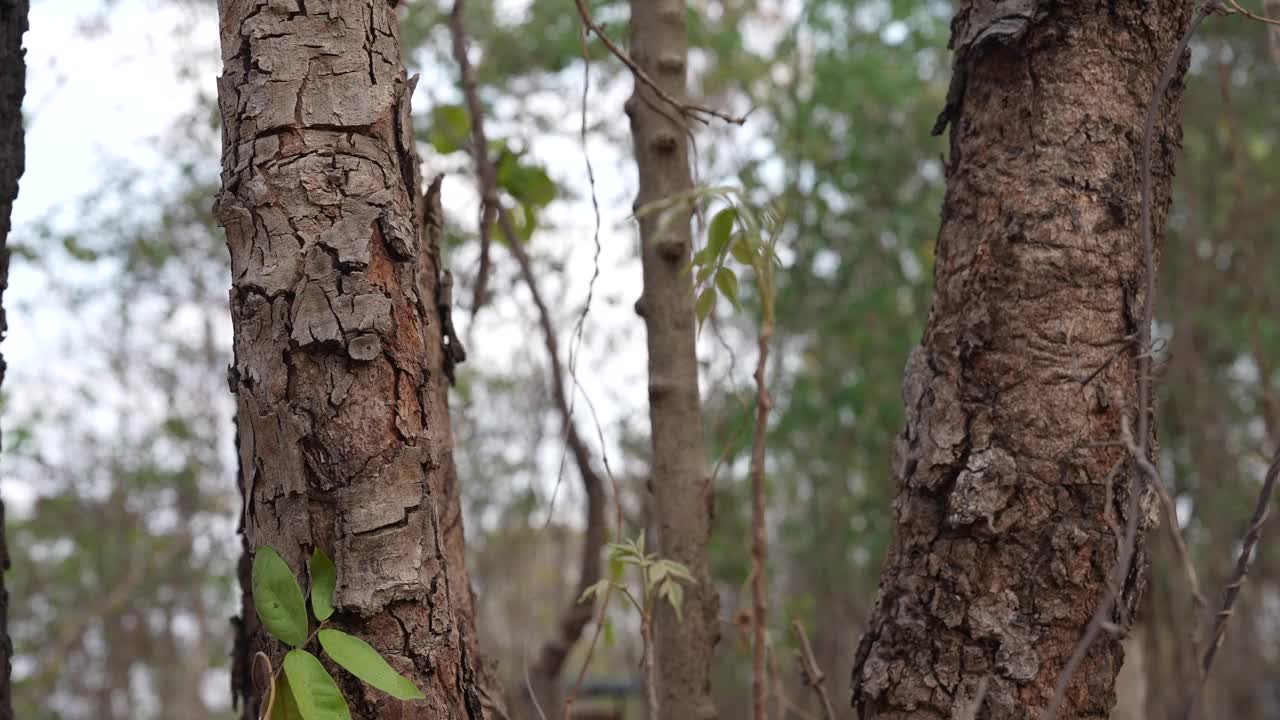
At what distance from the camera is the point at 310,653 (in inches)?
42.3

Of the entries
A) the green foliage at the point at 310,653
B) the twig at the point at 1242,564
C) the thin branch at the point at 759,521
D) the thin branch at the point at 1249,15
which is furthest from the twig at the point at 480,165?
the twig at the point at 1242,564

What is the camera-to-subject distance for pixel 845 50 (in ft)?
20.4

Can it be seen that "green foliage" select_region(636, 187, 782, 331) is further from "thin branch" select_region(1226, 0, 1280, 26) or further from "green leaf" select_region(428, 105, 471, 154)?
"green leaf" select_region(428, 105, 471, 154)

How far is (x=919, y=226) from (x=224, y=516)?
6.80 m

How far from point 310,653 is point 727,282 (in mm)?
734

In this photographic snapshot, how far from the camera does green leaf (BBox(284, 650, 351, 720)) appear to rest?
1.03 metres

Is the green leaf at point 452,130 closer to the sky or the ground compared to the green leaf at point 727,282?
closer to the sky

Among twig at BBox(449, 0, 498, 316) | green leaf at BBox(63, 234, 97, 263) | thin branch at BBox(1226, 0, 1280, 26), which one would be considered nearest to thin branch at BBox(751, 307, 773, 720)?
thin branch at BBox(1226, 0, 1280, 26)

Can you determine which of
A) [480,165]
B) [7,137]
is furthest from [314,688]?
[480,165]

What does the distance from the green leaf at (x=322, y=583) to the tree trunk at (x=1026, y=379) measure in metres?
0.71

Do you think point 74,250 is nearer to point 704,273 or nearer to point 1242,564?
point 704,273

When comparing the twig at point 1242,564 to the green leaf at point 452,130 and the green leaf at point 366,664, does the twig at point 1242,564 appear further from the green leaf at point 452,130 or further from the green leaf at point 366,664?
the green leaf at point 452,130

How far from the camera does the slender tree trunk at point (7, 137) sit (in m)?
1.61

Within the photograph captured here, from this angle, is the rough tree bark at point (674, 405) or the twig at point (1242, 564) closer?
the twig at point (1242, 564)
